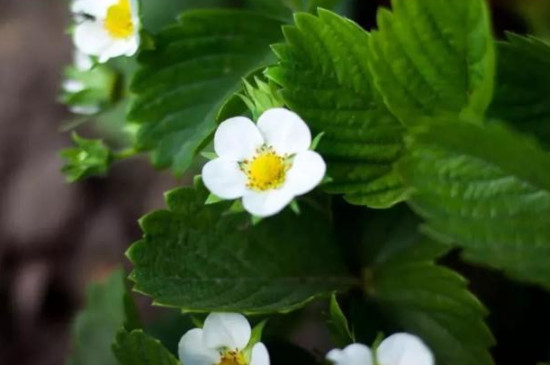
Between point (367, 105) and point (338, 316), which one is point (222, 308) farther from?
point (367, 105)

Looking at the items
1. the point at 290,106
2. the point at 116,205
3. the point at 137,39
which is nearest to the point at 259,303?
the point at 290,106

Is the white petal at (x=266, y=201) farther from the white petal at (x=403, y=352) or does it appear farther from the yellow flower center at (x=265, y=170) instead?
the white petal at (x=403, y=352)

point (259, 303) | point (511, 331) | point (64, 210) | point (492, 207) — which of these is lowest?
point (64, 210)

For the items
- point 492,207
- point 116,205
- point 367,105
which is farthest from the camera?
point 116,205

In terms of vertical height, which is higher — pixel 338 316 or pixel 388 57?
pixel 388 57

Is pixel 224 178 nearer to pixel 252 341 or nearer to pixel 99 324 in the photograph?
pixel 252 341

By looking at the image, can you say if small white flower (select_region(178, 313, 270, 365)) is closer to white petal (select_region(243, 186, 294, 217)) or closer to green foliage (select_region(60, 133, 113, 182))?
white petal (select_region(243, 186, 294, 217))

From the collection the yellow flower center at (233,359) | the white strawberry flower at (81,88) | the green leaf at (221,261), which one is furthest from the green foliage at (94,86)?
the yellow flower center at (233,359)

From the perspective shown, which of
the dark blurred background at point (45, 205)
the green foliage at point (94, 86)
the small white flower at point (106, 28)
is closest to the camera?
the small white flower at point (106, 28)

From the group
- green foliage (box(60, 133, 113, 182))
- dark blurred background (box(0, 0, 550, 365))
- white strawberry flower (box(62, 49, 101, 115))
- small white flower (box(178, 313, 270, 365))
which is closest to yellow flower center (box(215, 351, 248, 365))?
small white flower (box(178, 313, 270, 365))
